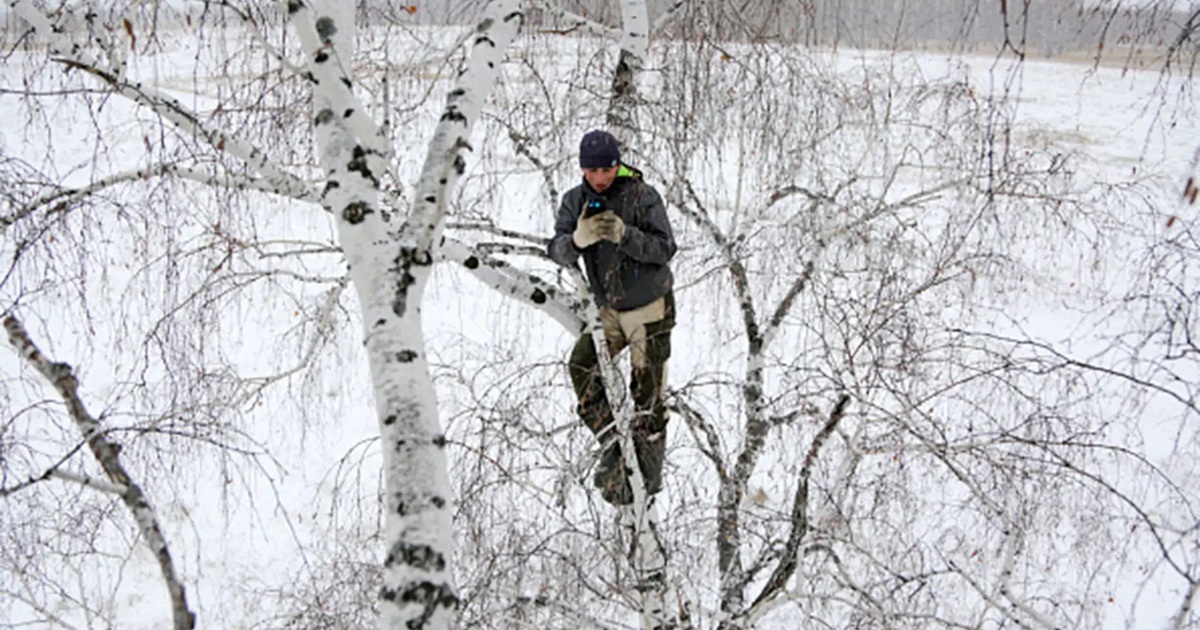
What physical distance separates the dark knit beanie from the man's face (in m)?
0.03

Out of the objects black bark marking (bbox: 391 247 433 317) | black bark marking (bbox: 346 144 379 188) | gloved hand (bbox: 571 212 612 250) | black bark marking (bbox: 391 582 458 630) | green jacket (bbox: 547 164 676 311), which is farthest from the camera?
green jacket (bbox: 547 164 676 311)

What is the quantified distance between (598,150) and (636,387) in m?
1.12

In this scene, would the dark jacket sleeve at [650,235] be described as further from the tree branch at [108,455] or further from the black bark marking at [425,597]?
the tree branch at [108,455]

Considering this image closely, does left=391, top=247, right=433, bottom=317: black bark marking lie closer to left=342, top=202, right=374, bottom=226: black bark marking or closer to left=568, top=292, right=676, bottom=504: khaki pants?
left=342, top=202, right=374, bottom=226: black bark marking

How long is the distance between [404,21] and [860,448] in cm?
283

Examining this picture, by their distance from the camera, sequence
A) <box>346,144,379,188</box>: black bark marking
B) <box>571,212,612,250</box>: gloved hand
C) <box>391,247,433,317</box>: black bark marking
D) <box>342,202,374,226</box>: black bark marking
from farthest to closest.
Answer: <box>571,212,612,250</box>: gloved hand
<box>346,144,379,188</box>: black bark marking
<box>342,202,374,226</box>: black bark marking
<box>391,247,433,317</box>: black bark marking

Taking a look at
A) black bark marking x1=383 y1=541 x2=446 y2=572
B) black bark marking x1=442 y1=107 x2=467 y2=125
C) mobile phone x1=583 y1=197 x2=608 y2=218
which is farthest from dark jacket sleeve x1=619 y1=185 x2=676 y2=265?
black bark marking x1=383 y1=541 x2=446 y2=572

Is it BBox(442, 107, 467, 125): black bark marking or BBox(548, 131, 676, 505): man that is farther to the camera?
BBox(548, 131, 676, 505): man

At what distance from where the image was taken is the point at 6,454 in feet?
11.6

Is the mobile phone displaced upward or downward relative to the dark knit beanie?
downward

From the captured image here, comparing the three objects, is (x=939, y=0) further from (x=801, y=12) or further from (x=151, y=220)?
(x=151, y=220)

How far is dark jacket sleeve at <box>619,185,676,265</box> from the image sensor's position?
11.4ft

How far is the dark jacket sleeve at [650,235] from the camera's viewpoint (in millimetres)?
3477

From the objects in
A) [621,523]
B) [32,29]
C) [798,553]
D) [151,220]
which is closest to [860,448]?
[798,553]
